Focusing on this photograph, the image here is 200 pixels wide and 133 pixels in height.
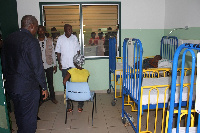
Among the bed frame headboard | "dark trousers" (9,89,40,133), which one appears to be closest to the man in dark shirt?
"dark trousers" (9,89,40,133)

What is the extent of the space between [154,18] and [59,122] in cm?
364

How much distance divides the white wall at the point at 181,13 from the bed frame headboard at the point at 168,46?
0.32m

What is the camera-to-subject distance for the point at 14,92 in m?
2.24

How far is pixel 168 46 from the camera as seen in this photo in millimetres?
4801

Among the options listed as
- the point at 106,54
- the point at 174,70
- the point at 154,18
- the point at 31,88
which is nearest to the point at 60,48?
the point at 106,54

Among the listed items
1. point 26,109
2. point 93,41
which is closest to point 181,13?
point 93,41

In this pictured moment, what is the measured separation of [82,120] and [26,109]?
136cm

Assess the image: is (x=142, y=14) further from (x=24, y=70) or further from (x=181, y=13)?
(x=24, y=70)

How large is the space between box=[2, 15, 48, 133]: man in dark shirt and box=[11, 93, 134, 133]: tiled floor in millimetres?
879

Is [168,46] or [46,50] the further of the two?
[168,46]

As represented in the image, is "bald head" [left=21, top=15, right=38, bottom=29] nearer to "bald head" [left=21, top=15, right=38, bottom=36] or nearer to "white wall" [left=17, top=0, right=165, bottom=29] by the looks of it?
"bald head" [left=21, top=15, right=38, bottom=36]

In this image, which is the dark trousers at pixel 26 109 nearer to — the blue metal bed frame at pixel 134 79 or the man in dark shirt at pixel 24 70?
the man in dark shirt at pixel 24 70

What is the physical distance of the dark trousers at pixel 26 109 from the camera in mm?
2283

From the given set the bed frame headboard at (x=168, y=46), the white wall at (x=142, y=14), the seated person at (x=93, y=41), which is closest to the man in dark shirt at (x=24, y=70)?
the seated person at (x=93, y=41)
